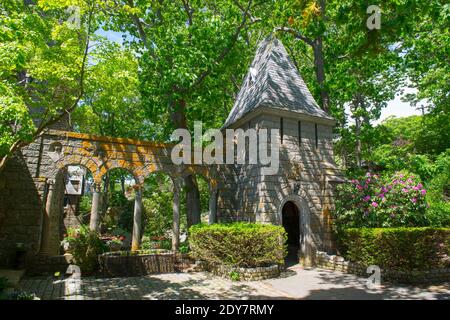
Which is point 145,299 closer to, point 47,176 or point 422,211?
point 47,176

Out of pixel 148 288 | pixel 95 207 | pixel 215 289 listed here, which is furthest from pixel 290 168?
pixel 95 207

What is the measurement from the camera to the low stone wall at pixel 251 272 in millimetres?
8891

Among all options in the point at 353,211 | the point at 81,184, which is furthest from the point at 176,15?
the point at 81,184

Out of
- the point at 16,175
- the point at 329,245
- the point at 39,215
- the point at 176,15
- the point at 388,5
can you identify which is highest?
the point at 176,15

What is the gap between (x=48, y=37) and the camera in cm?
1106

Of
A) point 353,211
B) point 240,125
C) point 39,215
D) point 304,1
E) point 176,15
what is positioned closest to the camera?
point 304,1

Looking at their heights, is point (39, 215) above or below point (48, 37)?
below

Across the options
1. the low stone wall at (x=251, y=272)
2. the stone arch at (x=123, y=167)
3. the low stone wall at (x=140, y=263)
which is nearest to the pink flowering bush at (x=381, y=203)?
the low stone wall at (x=251, y=272)

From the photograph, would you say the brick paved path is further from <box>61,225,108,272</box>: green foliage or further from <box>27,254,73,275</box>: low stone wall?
<box>27,254,73,275</box>: low stone wall

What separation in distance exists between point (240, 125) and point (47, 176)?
736 cm

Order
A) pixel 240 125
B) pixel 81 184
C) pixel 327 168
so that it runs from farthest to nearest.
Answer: pixel 81 184 → pixel 240 125 → pixel 327 168

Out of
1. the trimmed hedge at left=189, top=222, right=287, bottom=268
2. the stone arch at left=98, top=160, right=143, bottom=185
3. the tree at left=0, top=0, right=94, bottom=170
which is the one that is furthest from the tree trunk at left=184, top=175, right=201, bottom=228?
the tree at left=0, top=0, right=94, bottom=170

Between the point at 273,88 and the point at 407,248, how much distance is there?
24.0ft

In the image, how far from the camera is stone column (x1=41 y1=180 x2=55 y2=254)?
9461 millimetres
